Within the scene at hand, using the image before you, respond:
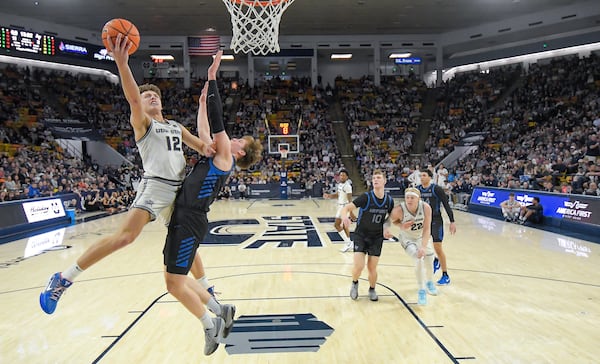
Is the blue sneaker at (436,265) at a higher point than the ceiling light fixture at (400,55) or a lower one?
lower

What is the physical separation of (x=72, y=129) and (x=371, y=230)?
24.7 metres

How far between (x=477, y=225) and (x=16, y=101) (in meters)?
25.3

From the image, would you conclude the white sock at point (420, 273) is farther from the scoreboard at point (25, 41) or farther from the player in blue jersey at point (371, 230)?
the scoreboard at point (25, 41)

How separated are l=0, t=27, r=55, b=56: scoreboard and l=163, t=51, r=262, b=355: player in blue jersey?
24643 millimetres

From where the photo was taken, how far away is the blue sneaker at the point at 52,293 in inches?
149

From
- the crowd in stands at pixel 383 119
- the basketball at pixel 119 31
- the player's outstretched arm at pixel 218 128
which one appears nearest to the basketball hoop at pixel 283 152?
the crowd in stands at pixel 383 119

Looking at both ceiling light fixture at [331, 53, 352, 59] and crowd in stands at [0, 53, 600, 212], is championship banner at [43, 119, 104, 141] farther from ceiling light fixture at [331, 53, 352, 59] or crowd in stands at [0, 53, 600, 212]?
ceiling light fixture at [331, 53, 352, 59]

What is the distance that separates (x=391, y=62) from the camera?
37906 millimetres

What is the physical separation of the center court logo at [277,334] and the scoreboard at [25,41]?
79.7ft

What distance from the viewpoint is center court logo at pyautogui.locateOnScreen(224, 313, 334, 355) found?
4738 mm

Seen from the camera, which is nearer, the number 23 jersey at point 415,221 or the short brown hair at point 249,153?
the short brown hair at point 249,153

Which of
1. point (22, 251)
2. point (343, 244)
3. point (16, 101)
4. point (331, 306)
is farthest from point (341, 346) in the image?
point (16, 101)

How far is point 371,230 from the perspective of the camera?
6383 millimetres

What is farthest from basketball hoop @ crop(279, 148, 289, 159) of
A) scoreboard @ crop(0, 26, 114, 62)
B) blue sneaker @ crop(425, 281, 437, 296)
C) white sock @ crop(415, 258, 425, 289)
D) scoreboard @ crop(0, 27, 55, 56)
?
white sock @ crop(415, 258, 425, 289)
